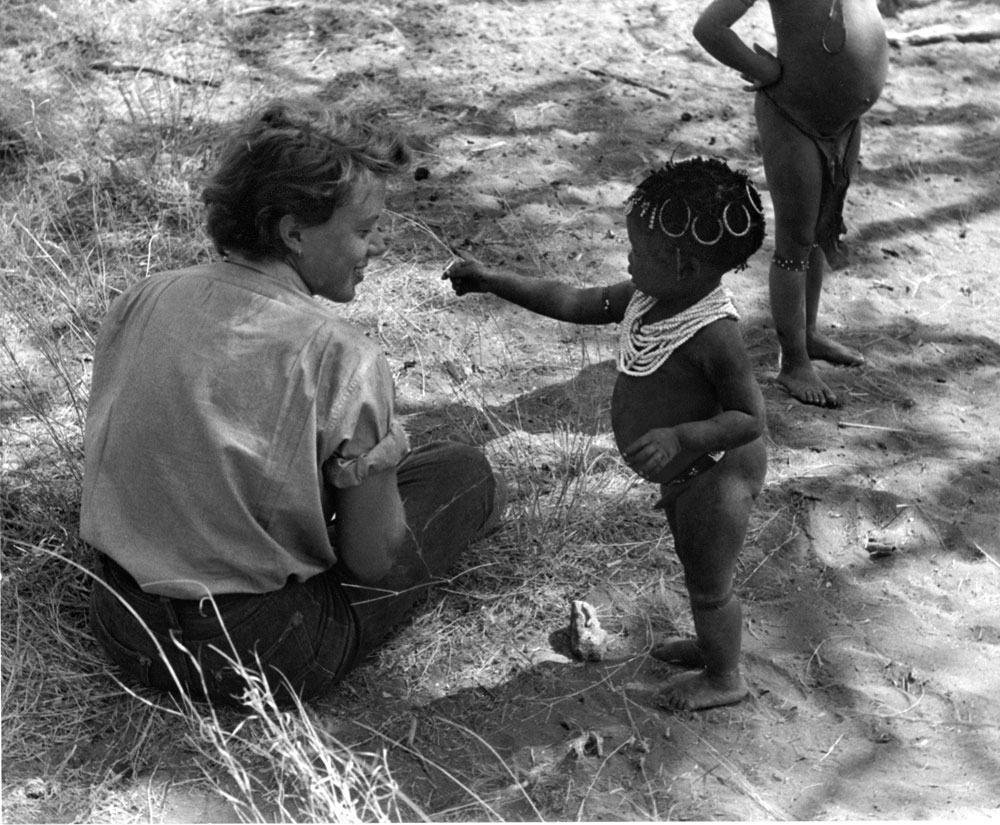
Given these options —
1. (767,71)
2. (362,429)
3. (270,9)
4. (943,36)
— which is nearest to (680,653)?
(362,429)

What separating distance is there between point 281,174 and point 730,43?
A: 70.7 inches

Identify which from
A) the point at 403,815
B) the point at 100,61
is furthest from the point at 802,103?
the point at 100,61

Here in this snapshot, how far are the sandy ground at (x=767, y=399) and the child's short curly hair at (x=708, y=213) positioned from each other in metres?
1.10

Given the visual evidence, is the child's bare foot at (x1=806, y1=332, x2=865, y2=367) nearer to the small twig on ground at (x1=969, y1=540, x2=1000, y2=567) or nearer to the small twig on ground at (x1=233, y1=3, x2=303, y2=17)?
the small twig on ground at (x1=969, y1=540, x2=1000, y2=567)

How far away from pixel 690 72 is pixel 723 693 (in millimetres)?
3881

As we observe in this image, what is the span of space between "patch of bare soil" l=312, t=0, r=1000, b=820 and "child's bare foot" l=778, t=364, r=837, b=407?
0.06 meters

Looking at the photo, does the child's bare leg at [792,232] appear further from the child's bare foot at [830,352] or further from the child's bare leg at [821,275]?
the child's bare foot at [830,352]

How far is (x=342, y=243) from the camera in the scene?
9.26 ft

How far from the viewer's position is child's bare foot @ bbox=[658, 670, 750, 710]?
10.0ft

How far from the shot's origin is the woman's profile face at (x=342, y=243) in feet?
9.18

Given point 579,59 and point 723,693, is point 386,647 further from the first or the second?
point 579,59

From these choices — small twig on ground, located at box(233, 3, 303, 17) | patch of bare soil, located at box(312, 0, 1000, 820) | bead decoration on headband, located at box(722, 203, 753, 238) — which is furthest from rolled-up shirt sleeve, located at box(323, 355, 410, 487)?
small twig on ground, located at box(233, 3, 303, 17)

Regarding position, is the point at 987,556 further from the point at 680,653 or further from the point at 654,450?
the point at 654,450

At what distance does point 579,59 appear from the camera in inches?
245
